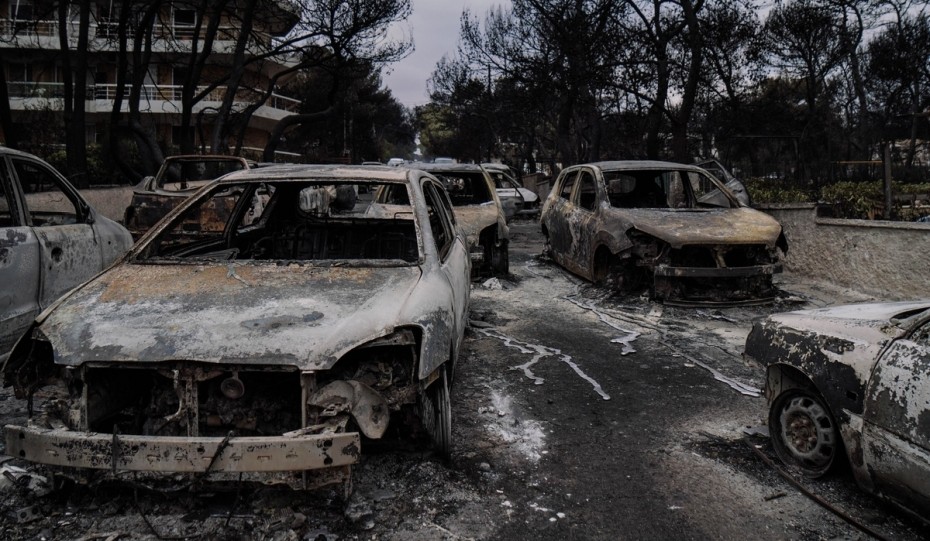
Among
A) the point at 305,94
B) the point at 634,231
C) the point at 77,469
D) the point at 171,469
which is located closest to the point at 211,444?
the point at 171,469

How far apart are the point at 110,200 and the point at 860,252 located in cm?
1535

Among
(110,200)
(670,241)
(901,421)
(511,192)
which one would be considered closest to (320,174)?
(901,421)

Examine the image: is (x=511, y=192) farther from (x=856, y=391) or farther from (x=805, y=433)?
(x=856, y=391)

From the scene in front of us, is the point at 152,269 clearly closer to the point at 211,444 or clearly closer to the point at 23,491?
the point at 23,491

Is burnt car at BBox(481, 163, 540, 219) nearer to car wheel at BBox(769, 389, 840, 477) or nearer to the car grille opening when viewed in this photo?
car wheel at BBox(769, 389, 840, 477)

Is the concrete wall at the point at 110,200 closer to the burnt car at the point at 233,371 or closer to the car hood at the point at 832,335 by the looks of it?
the burnt car at the point at 233,371

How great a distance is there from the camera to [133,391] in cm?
306

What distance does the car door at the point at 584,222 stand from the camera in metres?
8.27

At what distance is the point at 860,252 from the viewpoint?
8.03 m

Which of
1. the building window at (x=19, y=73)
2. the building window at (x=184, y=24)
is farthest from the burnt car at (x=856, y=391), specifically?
the building window at (x=19, y=73)

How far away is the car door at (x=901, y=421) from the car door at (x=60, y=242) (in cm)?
519

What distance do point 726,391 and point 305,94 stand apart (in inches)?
1623

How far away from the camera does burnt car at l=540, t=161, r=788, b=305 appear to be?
6996 millimetres

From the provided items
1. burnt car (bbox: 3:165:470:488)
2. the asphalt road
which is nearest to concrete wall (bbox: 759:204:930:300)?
the asphalt road
